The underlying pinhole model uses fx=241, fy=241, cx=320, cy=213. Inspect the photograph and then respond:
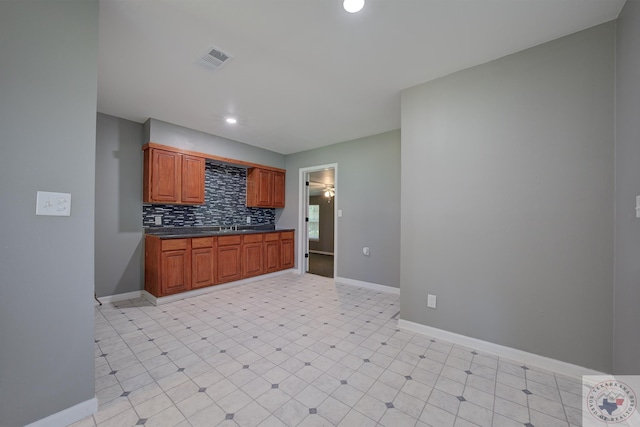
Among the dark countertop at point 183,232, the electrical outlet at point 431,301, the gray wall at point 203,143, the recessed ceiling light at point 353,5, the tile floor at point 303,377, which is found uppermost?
the recessed ceiling light at point 353,5

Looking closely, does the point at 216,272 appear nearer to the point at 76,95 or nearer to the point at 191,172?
the point at 191,172

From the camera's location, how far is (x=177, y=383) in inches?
69.4

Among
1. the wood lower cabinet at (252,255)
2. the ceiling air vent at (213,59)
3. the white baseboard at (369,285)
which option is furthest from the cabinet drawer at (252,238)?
the ceiling air vent at (213,59)

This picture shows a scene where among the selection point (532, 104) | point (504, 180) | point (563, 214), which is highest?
point (532, 104)

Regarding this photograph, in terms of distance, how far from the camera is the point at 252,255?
447 cm

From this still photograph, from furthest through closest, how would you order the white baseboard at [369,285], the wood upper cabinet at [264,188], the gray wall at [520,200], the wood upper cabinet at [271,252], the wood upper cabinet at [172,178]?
the wood upper cabinet at [264,188] < the wood upper cabinet at [271,252] < the white baseboard at [369,285] < the wood upper cabinet at [172,178] < the gray wall at [520,200]

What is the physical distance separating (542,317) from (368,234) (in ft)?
8.29

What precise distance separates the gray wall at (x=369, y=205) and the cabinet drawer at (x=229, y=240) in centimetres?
184

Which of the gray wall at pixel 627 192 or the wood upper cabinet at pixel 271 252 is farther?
the wood upper cabinet at pixel 271 252

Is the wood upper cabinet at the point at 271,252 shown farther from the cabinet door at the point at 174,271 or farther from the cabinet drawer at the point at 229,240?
the cabinet door at the point at 174,271

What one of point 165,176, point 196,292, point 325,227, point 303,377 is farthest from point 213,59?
point 325,227

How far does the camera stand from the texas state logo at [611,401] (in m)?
1.47

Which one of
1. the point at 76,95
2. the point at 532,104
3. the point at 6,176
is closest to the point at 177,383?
the point at 6,176

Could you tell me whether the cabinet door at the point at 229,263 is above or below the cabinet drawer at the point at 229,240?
below
